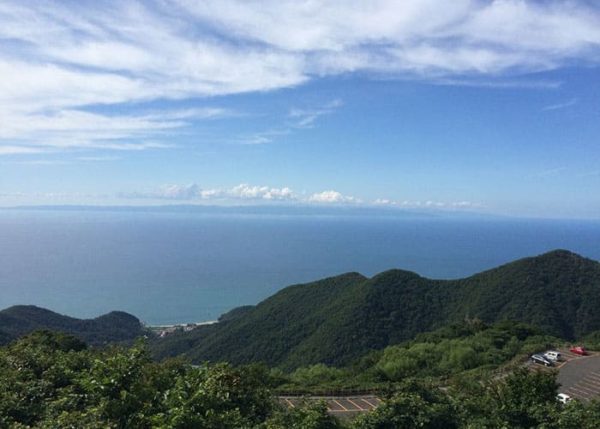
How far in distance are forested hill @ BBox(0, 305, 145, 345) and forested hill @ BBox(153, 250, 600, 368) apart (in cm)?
1258

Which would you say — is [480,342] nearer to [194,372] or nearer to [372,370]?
[372,370]

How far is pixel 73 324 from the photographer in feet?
229

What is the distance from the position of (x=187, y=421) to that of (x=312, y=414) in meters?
2.71

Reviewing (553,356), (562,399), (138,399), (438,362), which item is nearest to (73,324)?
(438,362)

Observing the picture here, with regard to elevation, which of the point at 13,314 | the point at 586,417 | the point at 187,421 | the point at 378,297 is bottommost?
the point at 13,314

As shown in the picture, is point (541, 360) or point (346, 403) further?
point (541, 360)

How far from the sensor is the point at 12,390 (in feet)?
33.8

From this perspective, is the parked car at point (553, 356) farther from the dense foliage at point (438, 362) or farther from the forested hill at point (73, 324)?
the forested hill at point (73, 324)

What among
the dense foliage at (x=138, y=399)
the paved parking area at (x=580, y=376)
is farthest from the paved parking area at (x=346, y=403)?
the paved parking area at (x=580, y=376)

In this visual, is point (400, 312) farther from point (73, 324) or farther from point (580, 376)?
point (73, 324)

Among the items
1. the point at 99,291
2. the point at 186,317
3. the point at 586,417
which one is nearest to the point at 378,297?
the point at 586,417

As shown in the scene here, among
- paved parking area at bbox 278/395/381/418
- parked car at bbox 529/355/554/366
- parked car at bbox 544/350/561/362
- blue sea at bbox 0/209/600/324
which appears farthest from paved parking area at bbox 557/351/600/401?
blue sea at bbox 0/209/600/324

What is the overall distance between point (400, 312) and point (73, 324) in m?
50.5

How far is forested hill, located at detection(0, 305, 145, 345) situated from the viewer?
62.1 meters
